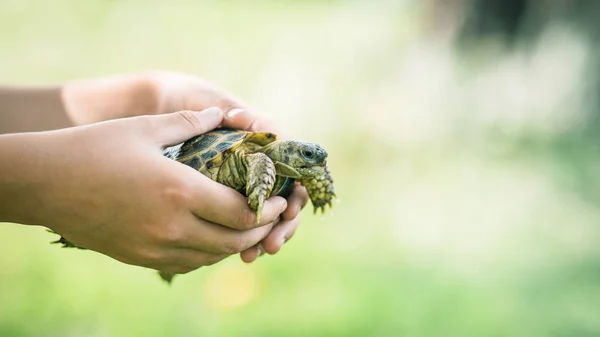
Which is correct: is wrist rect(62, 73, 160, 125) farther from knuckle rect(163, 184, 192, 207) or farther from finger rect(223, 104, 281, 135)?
knuckle rect(163, 184, 192, 207)

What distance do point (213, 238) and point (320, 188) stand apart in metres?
0.47

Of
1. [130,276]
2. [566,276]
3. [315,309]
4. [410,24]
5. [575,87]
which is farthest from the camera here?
[410,24]

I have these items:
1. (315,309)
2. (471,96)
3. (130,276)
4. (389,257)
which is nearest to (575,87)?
(471,96)

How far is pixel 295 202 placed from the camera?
1.69m

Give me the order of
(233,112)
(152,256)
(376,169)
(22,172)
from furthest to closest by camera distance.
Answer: (376,169)
(233,112)
(152,256)
(22,172)

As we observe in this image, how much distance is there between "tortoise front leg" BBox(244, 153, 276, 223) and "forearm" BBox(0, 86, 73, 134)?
2.75 ft

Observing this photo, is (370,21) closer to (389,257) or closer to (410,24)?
(410,24)

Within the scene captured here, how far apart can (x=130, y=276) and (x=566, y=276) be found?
225 cm

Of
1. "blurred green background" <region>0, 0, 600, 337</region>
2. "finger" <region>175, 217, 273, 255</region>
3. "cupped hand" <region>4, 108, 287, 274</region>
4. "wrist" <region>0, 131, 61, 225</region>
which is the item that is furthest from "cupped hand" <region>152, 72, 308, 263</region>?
"blurred green background" <region>0, 0, 600, 337</region>

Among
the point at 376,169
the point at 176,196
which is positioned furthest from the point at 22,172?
the point at 376,169

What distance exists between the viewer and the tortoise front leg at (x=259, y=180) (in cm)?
142

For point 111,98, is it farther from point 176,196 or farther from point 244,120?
point 176,196

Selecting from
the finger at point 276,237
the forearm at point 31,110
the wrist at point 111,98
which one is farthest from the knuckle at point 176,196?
the forearm at point 31,110

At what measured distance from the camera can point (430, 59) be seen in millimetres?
5605
